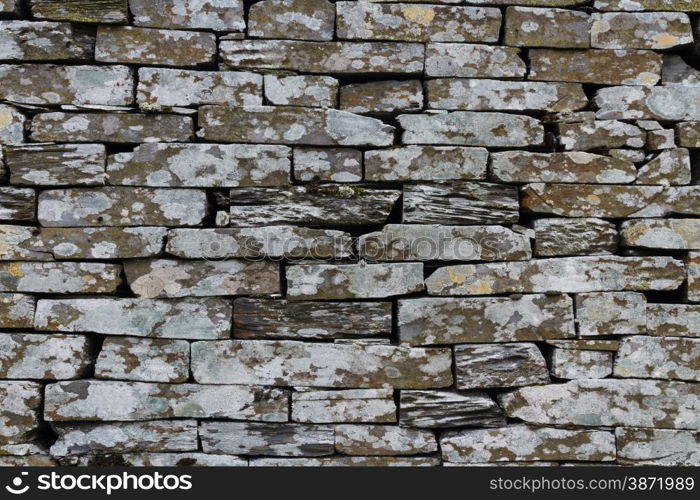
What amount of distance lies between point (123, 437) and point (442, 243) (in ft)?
6.88

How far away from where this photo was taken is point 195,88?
3051 mm

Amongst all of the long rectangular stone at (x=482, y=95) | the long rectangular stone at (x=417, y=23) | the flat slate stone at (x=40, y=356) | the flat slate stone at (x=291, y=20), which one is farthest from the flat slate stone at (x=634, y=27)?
the flat slate stone at (x=40, y=356)

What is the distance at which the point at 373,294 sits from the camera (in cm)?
304

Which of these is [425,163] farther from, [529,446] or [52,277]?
[52,277]

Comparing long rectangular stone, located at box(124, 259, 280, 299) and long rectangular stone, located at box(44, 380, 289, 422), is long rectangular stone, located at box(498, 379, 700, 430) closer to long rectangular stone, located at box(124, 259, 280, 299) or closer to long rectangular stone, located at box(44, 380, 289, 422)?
long rectangular stone, located at box(44, 380, 289, 422)

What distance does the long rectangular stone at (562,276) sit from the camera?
3066 mm

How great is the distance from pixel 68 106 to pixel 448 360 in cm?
256

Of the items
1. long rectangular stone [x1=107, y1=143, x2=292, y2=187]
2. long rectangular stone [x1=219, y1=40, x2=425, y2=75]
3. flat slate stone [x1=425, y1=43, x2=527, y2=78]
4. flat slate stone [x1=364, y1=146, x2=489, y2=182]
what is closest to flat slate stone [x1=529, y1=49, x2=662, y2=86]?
flat slate stone [x1=425, y1=43, x2=527, y2=78]

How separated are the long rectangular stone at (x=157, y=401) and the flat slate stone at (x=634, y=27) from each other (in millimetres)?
2774

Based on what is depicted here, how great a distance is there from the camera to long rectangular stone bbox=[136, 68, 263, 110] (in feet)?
9.95

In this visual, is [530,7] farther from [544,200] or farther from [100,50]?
[100,50]

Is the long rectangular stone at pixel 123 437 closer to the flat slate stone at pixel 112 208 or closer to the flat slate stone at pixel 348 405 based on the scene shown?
the flat slate stone at pixel 348 405

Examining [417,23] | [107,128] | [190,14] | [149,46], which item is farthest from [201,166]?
[417,23]

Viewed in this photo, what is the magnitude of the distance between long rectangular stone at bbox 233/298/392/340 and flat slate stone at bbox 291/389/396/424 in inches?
12.9
